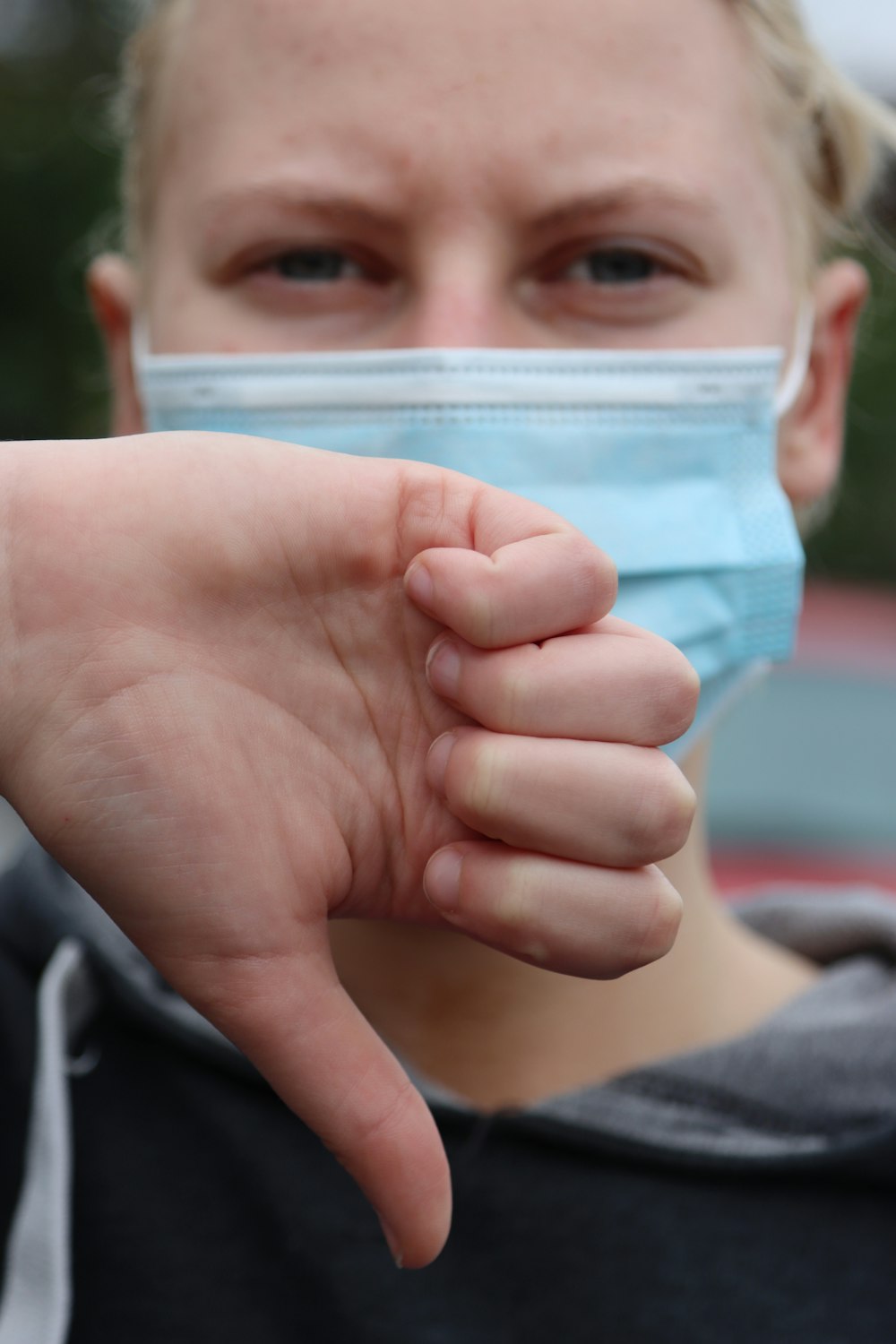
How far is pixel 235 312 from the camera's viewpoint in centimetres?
196

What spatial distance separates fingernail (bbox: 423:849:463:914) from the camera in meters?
1.21

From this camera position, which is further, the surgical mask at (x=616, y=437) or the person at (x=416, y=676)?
the surgical mask at (x=616, y=437)

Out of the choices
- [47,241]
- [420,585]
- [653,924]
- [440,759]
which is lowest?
[47,241]

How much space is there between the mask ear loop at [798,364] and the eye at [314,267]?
26.6 inches

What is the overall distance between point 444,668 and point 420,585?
8 cm

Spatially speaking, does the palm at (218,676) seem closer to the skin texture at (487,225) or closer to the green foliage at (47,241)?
the skin texture at (487,225)

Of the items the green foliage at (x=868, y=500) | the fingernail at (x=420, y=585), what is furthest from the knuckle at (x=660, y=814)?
the green foliage at (x=868, y=500)

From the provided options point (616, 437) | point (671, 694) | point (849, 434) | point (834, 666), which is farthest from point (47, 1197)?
point (849, 434)

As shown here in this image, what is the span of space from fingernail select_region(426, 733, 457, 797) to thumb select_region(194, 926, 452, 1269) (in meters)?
0.19

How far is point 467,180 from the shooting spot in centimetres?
179

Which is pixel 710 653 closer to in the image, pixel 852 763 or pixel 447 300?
pixel 447 300

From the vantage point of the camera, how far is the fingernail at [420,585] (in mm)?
1188

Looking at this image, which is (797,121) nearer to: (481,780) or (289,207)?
(289,207)

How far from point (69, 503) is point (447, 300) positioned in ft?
2.60
